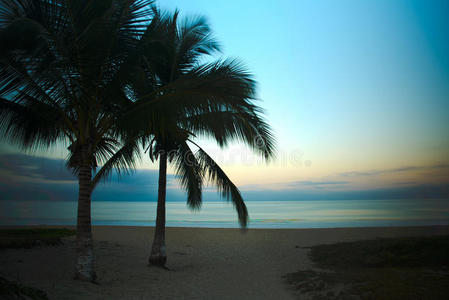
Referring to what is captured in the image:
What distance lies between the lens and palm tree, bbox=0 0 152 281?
5.05 metres

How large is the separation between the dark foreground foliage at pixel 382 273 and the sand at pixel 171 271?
57 centimetres

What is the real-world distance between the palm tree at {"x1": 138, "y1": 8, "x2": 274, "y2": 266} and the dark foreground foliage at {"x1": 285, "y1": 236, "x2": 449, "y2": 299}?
82.2 inches

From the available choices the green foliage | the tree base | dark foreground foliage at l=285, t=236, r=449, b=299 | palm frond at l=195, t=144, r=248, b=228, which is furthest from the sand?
palm frond at l=195, t=144, r=248, b=228

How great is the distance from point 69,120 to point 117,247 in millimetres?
6219

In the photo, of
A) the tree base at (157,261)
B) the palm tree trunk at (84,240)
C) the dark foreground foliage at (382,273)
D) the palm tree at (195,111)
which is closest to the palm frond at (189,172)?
the palm tree at (195,111)

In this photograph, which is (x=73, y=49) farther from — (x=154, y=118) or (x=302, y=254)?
(x=302, y=254)

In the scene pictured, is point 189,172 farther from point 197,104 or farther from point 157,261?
point 197,104

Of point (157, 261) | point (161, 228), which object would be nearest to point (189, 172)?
point (161, 228)

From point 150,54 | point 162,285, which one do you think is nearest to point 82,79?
point 150,54

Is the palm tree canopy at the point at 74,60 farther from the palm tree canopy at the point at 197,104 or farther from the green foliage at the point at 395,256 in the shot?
the green foliage at the point at 395,256

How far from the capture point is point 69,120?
19.5 ft

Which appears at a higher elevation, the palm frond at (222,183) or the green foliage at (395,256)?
the palm frond at (222,183)

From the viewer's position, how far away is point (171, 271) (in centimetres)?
764

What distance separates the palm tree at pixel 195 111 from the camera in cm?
541
